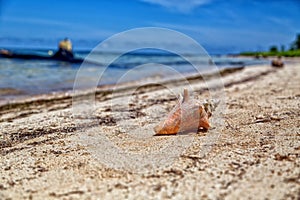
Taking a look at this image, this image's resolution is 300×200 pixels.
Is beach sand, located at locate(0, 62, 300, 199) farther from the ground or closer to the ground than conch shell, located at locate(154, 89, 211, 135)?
closer to the ground

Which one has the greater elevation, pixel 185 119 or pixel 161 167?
pixel 185 119

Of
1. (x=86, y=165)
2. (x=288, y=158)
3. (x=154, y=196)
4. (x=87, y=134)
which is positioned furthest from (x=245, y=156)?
(x=87, y=134)

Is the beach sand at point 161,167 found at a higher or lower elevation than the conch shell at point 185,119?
lower

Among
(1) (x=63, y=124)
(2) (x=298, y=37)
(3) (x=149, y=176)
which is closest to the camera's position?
(3) (x=149, y=176)

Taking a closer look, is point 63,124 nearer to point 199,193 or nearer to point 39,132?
point 39,132

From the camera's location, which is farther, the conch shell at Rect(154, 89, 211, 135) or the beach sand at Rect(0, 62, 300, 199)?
the conch shell at Rect(154, 89, 211, 135)

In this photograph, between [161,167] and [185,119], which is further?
[185,119]

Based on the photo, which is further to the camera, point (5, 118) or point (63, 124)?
point (5, 118)

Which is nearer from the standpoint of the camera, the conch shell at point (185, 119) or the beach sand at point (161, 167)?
the beach sand at point (161, 167)
